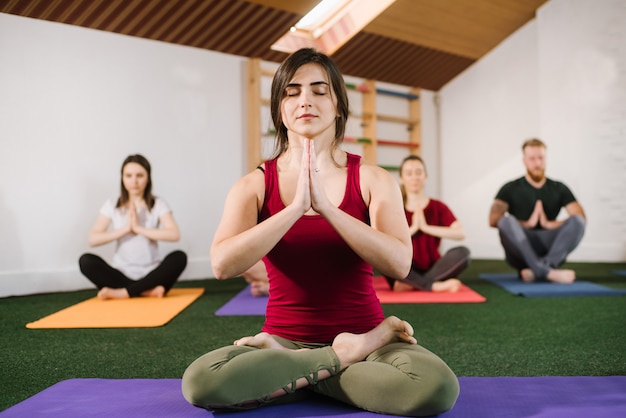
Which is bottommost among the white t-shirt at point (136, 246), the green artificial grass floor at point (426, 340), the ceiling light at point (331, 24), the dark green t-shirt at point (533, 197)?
the green artificial grass floor at point (426, 340)

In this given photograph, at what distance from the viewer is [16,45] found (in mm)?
3783

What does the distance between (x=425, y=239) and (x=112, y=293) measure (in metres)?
1.98

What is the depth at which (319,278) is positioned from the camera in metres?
1.44

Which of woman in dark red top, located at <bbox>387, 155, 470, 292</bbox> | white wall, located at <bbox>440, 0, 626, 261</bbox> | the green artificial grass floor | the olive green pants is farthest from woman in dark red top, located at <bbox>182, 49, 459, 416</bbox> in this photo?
white wall, located at <bbox>440, 0, 626, 261</bbox>

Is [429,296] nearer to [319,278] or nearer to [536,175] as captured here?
[536,175]

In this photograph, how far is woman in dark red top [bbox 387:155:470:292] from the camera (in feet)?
11.4

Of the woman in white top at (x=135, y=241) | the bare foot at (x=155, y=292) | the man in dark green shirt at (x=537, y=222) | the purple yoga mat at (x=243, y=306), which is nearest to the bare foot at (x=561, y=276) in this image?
the man in dark green shirt at (x=537, y=222)

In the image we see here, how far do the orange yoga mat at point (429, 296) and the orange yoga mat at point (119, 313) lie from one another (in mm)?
1178

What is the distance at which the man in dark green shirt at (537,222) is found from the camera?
12.6 feet

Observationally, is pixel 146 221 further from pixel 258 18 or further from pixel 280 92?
pixel 280 92

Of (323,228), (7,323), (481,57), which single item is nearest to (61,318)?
(7,323)

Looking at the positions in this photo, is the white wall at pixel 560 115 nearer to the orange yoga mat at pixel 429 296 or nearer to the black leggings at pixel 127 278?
the orange yoga mat at pixel 429 296

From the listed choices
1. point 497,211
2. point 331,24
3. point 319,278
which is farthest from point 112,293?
point 331,24

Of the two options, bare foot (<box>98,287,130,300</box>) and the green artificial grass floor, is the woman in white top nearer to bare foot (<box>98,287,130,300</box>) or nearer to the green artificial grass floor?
bare foot (<box>98,287,130,300</box>)
